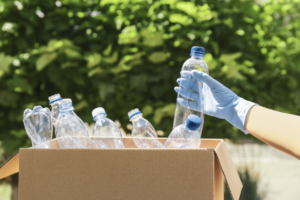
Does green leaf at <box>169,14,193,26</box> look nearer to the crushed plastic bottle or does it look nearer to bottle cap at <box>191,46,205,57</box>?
bottle cap at <box>191,46,205,57</box>

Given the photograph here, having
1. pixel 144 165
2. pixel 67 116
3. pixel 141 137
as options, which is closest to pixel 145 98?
pixel 141 137

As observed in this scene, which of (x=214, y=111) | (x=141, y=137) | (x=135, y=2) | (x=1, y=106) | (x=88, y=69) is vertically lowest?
(x=141, y=137)

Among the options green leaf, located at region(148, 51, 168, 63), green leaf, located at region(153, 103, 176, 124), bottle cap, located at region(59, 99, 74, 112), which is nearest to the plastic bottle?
bottle cap, located at region(59, 99, 74, 112)

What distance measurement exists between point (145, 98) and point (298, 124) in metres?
1.12

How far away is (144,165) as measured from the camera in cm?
83

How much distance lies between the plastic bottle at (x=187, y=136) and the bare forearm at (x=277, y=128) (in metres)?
0.29

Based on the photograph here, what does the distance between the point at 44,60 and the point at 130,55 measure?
0.55m

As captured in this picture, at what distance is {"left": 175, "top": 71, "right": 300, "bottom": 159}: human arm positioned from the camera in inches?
41.3

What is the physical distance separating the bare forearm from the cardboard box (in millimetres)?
316

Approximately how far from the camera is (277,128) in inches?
42.5

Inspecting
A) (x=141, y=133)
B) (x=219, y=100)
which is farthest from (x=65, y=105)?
(x=219, y=100)

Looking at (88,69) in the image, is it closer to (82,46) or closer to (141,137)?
(82,46)

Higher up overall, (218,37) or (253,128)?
(218,37)

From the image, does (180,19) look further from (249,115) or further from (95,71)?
(249,115)
